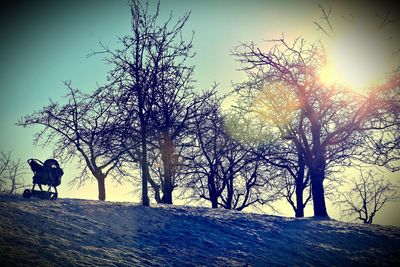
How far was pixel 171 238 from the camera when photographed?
913 cm

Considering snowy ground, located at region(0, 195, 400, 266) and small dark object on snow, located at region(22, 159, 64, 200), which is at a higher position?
small dark object on snow, located at region(22, 159, 64, 200)

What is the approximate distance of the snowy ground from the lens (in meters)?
6.80

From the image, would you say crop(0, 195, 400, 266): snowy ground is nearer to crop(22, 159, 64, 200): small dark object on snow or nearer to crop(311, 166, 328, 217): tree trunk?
crop(22, 159, 64, 200): small dark object on snow

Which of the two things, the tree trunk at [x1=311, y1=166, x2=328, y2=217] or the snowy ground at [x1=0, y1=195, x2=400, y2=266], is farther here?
the tree trunk at [x1=311, y1=166, x2=328, y2=217]

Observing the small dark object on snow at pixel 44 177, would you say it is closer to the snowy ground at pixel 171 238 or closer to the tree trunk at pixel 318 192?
the snowy ground at pixel 171 238

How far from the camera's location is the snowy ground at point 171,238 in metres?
6.80

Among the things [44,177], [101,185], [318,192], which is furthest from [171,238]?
[101,185]

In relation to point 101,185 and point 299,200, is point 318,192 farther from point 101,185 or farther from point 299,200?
point 101,185

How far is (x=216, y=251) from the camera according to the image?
8.74 meters

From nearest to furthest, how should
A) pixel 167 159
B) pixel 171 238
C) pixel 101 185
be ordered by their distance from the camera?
1. pixel 171 238
2. pixel 167 159
3. pixel 101 185

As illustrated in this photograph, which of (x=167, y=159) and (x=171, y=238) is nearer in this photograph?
(x=171, y=238)

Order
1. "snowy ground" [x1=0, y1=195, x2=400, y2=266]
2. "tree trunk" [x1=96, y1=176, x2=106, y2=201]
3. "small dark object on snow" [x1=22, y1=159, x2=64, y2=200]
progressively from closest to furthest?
1. "snowy ground" [x1=0, y1=195, x2=400, y2=266]
2. "small dark object on snow" [x1=22, y1=159, x2=64, y2=200]
3. "tree trunk" [x1=96, y1=176, x2=106, y2=201]

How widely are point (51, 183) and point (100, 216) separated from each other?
3242mm

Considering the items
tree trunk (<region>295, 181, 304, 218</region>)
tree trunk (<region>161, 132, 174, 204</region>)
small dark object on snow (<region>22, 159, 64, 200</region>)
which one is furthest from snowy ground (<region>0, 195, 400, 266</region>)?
tree trunk (<region>295, 181, 304, 218</region>)
